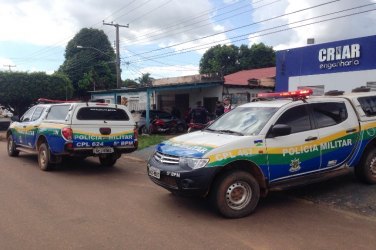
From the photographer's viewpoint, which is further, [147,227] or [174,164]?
[174,164]

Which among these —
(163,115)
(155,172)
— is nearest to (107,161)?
(155,172)

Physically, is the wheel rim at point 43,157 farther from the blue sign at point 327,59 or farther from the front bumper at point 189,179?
the blue sign at point 327,59

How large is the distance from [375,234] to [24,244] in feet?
14.5

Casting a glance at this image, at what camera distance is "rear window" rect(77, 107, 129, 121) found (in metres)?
9.38

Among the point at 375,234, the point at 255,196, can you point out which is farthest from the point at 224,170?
the point at 375,234

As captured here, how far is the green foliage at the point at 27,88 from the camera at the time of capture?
30688 millimetres

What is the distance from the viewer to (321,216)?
232 inches

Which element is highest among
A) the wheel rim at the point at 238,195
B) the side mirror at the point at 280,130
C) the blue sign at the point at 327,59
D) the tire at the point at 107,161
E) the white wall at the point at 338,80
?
the blue sign at the point at 327,59

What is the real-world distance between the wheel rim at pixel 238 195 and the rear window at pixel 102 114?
485cm

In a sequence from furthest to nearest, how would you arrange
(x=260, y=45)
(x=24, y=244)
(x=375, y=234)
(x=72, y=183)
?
1. (x=260, y=45)
2. (x=72, y=183)
3. (x=375, y=234)
4. (x=24, y=244)

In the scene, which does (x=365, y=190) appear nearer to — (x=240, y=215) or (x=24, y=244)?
(x=240, y=215)

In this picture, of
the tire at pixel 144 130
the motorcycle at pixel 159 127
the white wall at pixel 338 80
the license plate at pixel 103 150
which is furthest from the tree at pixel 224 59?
the license plate at pixel 103 150

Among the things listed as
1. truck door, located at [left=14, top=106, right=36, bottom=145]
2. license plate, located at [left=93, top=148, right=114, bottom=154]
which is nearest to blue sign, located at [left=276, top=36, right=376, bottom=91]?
license plate, located at [left=93, top=148, right=114, bottom=154]

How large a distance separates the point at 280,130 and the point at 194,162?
1456mm
